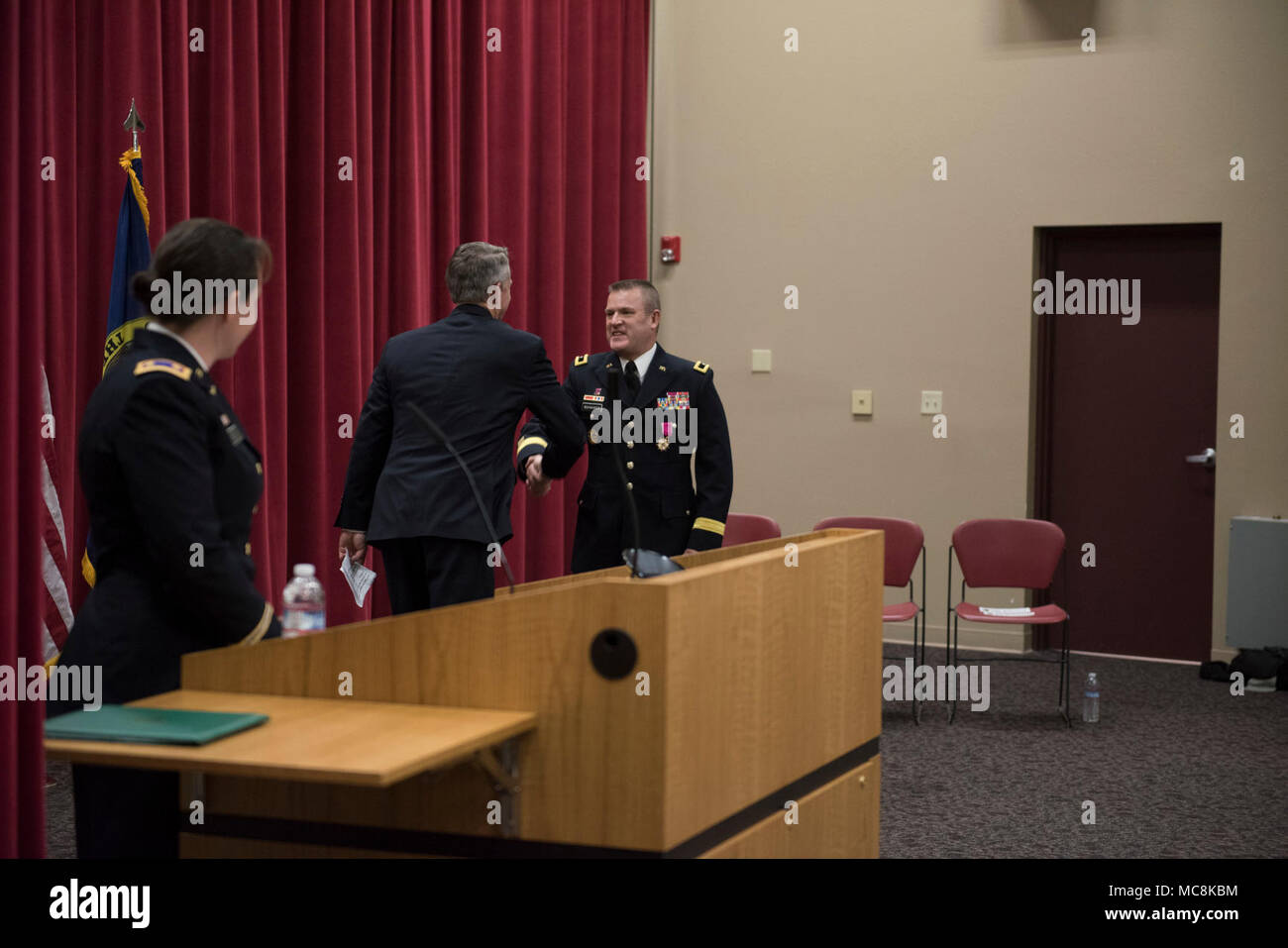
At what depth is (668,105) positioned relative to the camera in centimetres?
788

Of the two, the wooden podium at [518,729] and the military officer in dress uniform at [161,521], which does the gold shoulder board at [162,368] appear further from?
the wooden podium at [518,729]

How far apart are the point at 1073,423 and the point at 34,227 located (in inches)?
204

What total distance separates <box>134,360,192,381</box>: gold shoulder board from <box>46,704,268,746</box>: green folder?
1.67ft

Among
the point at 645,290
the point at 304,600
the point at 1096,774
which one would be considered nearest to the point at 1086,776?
the point at 1096,774

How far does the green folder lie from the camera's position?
5.78 feet

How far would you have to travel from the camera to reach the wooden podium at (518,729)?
1.89 metres

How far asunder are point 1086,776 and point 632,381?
2.10 meters

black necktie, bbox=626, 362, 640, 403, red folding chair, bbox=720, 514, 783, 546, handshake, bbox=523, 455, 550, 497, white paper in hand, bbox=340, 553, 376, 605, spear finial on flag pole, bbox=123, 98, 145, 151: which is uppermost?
spear finial on flag pole, bbox=123, 98, 145, 151

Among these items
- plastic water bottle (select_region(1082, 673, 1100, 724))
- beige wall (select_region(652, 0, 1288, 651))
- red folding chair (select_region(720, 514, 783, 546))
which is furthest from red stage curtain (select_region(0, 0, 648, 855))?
plastic water bottle (select_region(1082, 673, 1100, 724))

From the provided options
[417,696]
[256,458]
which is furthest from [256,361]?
[417,696]

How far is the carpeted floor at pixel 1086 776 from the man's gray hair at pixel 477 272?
188 centimetres

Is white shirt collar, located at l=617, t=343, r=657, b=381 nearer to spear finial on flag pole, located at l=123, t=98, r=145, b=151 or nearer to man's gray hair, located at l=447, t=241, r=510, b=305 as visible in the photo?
man's gray hair, located at l=447, t=241, r=510, b=305

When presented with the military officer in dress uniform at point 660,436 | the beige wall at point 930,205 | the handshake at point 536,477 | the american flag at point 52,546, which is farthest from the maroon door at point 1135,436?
the american flag at point 52,546
